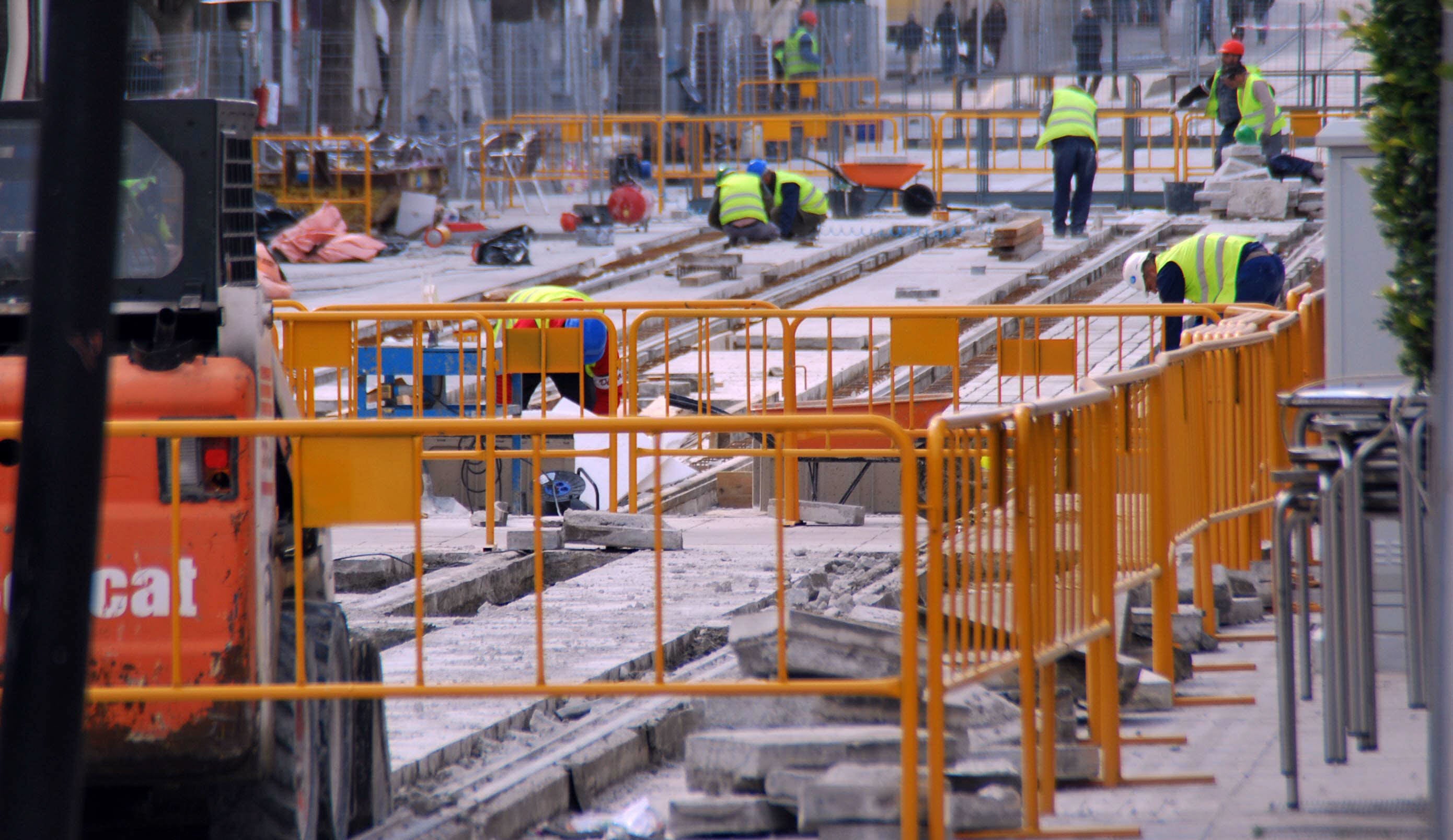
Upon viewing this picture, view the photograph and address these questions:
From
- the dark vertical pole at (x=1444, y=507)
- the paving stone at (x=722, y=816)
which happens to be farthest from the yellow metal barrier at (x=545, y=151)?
the dark vertical pole at (x=1444, y=507)

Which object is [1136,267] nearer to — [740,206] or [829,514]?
[829,514]

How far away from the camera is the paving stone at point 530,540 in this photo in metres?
8.84

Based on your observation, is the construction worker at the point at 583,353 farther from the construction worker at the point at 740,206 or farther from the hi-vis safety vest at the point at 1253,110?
the hi-vis safety vest at the point at 1253,110

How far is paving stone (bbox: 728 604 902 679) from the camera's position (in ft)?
16.0

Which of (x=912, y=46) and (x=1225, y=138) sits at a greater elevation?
(x=912, y=46)

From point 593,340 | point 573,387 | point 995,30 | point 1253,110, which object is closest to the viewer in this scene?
point 593,340

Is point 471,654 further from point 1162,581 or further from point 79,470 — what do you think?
point 79,470

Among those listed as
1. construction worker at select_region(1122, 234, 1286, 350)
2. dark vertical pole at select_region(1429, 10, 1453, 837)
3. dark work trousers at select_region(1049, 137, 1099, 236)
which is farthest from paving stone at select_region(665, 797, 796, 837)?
dark work trousers at select_region(1049, 137, 1099, 236)

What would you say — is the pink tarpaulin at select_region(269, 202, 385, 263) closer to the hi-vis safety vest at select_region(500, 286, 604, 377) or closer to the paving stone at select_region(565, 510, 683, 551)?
the hi-vis safety vest at select_region(500, 286, 604, 377)

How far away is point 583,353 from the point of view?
9680mm

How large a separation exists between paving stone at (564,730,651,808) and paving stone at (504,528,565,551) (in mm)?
3214

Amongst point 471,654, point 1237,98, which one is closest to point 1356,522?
point 471,654

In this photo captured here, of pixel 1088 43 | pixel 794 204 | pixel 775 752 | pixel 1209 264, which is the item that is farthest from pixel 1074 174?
pixel 775 752

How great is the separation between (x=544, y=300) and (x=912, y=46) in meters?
20.1
